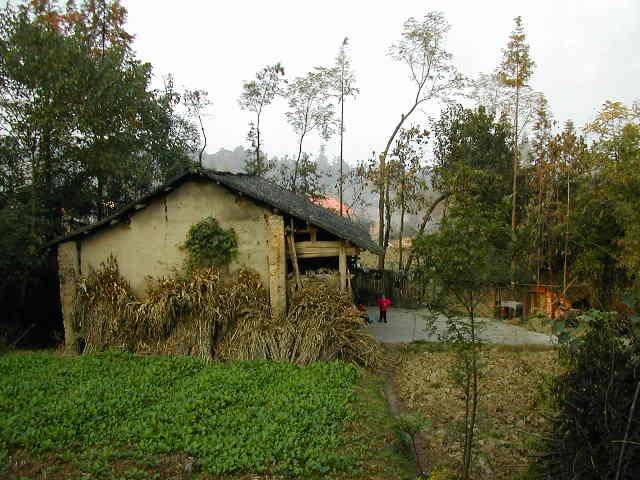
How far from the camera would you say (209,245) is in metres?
10.3

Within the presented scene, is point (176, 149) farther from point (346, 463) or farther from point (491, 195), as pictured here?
point (346, 463)

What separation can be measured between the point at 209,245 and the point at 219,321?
1.76 meters

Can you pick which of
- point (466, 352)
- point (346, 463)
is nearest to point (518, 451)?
point (466, 352)

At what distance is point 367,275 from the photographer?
1956 centimetres

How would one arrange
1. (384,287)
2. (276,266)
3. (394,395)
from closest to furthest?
(394,395)
(276,266)
(384,287)

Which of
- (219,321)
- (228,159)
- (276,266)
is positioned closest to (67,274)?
(219,321)

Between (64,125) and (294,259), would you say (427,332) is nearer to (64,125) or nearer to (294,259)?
(294,259)

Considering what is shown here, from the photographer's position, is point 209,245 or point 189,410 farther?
point 209,245

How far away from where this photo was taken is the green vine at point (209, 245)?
10.3m

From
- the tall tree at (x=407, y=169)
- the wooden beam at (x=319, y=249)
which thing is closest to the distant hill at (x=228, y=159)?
the tall tree at (x=407, y=169)

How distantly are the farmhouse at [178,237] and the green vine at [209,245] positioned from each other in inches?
6.1

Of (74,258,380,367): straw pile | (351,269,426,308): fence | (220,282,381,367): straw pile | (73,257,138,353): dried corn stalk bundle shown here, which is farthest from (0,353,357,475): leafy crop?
(351,269,426,308): fence

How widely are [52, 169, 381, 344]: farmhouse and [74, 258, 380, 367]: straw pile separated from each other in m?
0.37

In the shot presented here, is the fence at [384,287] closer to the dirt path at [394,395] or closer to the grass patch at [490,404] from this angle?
the grass patch at [490,404]
